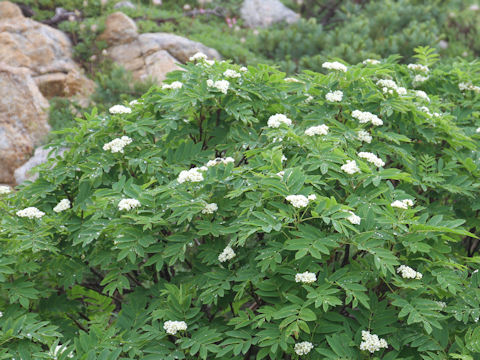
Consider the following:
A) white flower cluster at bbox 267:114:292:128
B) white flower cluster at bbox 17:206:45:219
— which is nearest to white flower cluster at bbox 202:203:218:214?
white flower cluster at bbox 267:114:292:128

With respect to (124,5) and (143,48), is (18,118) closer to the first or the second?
(143,48)

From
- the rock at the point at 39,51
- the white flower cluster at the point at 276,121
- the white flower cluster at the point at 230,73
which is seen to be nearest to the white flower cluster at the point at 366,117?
the white flower cluster at the point at 276,121

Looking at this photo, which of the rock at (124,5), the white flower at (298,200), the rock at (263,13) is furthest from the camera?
the rock at (263,13)

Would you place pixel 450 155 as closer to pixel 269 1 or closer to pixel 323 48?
pixel 323 48

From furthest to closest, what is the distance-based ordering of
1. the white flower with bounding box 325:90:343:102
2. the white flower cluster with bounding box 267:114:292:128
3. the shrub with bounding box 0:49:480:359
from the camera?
the white flower with bounding box 325:90:343:102 → the white flower cluster with bounding box 267:114:292:128 → the shrub with bounding box 0:49:480:359

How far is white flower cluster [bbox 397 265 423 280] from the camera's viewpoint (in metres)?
2.46

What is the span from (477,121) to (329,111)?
4.08 ft

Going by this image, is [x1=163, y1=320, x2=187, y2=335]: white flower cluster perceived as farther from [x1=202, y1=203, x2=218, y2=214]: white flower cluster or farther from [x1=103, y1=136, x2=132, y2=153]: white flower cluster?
[x1=103, y1=136, x2=132, y2=153]: white flower cluster

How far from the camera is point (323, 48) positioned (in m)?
8.51

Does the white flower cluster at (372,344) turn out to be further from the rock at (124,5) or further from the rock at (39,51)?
the rock at (124,5)

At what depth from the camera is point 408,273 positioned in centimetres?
247

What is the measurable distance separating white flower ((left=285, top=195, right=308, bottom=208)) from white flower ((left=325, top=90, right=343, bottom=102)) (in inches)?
42.8

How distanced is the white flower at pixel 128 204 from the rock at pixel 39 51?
5.38 metres

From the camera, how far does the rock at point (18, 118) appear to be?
266 inches
